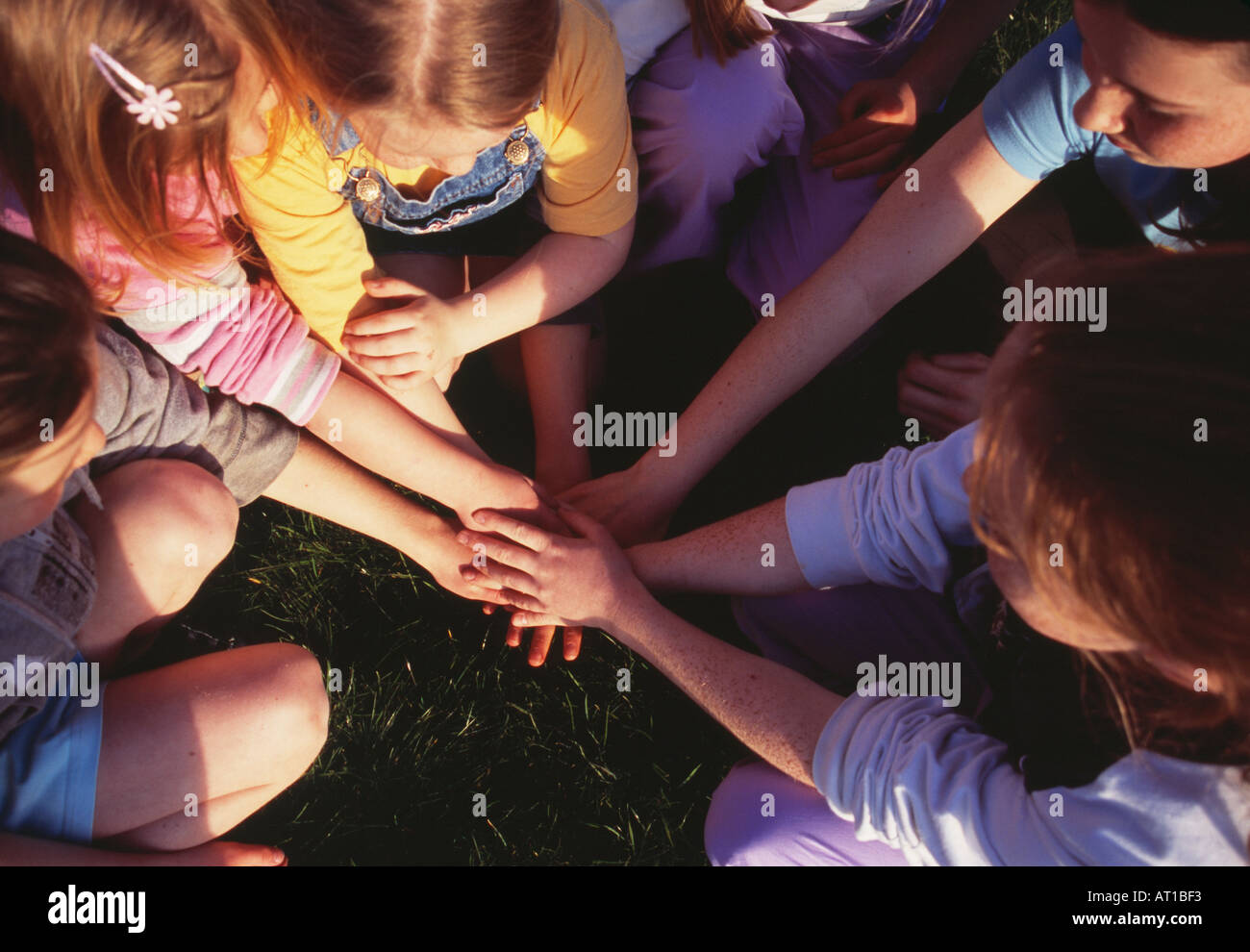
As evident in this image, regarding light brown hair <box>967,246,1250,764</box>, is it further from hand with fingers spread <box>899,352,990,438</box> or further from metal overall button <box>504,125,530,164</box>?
metal overall button <box>504,125,530,164</box>

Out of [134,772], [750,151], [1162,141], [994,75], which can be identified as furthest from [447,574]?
[994,75]

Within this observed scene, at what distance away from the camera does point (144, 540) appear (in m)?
1.56

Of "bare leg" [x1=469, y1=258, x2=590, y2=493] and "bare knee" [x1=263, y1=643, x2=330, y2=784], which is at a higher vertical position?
"bare leg" [x1=469, y1=258, x2=590, y2=493]

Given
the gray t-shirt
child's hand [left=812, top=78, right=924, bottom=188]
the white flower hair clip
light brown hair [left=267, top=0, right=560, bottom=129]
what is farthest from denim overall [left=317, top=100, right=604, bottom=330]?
child's hand [left=812, top=78, right=924, bottom=188]

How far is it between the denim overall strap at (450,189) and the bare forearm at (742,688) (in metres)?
0.87

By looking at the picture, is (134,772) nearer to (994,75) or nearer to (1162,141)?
(1162,141)

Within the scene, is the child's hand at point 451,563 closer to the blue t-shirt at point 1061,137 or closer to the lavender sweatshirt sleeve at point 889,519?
the lavender sweatshirt sleeve at point 889,519

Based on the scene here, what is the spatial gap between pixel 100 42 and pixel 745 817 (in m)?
1.52

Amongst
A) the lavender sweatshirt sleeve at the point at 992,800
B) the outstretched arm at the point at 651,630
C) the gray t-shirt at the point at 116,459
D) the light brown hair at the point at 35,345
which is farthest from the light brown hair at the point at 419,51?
the lavender sweatshirt sleeve at the point at 992,800

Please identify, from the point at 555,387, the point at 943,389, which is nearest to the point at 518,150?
the point at 555,387

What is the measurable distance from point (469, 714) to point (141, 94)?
134cm

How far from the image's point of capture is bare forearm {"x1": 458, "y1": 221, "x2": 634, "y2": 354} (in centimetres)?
185

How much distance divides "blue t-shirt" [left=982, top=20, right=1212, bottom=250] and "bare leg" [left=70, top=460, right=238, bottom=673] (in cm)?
162
